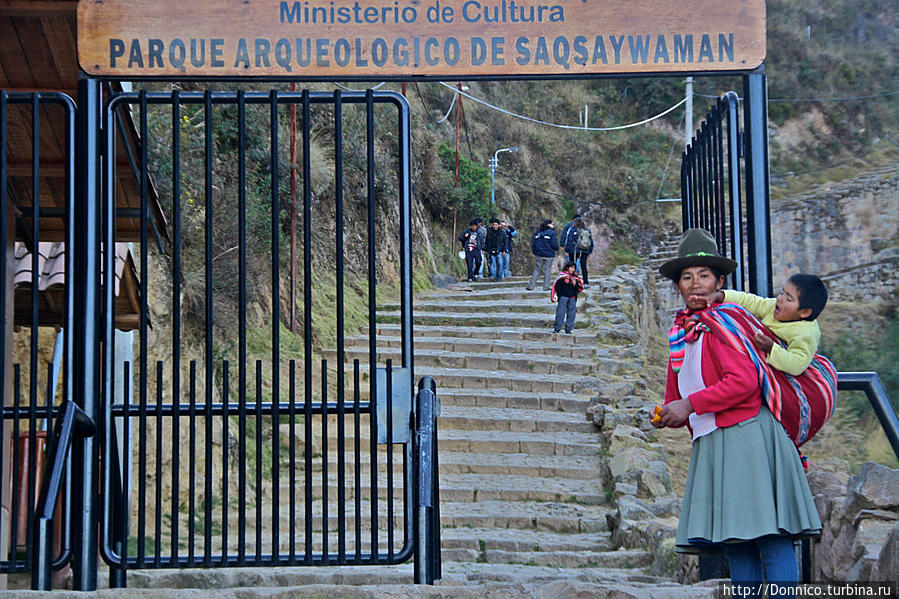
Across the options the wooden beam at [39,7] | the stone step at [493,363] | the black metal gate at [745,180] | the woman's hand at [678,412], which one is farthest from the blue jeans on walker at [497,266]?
the woman's hand at [678,412]

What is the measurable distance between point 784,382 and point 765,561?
26.7 inches

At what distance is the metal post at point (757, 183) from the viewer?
5.00 meters

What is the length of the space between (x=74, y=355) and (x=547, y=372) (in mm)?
11463

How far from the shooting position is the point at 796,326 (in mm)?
4047

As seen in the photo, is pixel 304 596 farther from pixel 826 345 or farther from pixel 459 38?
pixel 826 345

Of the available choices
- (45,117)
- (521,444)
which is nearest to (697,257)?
(45,117)

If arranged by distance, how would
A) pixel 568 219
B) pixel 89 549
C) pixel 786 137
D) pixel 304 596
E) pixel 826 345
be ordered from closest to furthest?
1. pixel 304 596
2. pixel 89 549
3. pixel 826 345
4. pixel 568 219
5. pixel 786 137

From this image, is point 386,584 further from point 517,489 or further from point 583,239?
point 583,239

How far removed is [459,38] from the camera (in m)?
5.00

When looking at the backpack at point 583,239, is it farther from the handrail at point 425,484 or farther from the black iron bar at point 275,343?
the handrail at point 425,484

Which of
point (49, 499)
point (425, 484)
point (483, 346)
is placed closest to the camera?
point (49, 499)

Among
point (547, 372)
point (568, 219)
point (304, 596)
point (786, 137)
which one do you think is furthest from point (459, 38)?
point (786, 137)

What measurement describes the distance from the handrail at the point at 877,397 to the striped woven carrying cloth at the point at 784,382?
0.32 m

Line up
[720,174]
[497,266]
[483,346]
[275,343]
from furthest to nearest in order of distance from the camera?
[497,266], [483,346], [720,174], [275,343]
